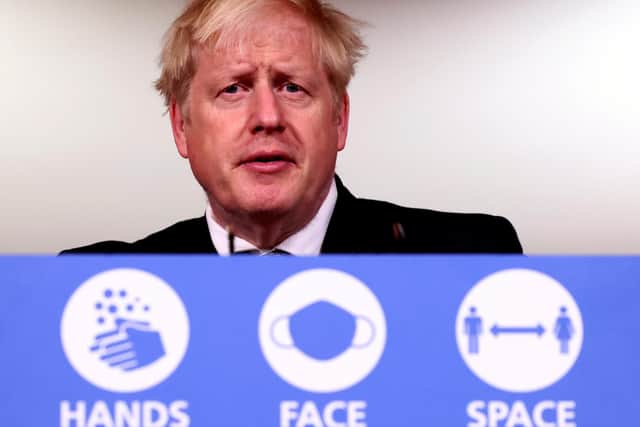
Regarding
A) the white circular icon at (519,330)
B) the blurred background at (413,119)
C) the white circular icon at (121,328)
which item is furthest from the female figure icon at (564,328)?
the blurred background at (413,119)

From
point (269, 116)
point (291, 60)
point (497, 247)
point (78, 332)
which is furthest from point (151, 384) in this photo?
point (497, 247)

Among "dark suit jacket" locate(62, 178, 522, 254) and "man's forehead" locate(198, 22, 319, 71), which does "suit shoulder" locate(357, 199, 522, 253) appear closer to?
"dark suit jacket" locate(62, 178, 522, 254)

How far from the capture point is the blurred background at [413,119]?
1898mm

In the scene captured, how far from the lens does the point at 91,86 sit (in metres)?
1.92

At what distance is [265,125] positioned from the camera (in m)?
1.43

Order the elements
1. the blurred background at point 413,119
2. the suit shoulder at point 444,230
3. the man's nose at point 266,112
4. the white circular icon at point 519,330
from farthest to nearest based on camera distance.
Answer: the blurred background at point 413,119 < the suit shoulder at point 444,230 < the man's nose at point 266,112 < the white circular icon at point 519,330

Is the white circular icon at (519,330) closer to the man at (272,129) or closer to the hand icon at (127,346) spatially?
the hand icon at (127,346)

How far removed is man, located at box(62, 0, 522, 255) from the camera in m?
1.45

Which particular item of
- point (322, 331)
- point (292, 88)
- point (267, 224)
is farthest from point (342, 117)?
point (322, 331)

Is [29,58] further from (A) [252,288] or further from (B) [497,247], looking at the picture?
(A) [252,288]

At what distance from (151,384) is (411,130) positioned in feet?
3.93

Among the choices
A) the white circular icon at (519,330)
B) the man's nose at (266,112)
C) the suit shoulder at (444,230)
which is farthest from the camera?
Answer: the suit shoulder at (444,230)

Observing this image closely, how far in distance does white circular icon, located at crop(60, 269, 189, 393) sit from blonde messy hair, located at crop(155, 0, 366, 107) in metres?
0.76

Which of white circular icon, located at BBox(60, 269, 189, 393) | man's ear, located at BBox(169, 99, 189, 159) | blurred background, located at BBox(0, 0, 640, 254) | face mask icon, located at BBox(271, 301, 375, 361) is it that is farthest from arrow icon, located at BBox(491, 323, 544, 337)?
blurred background, located at BBox(0, 0, 640, 254)
